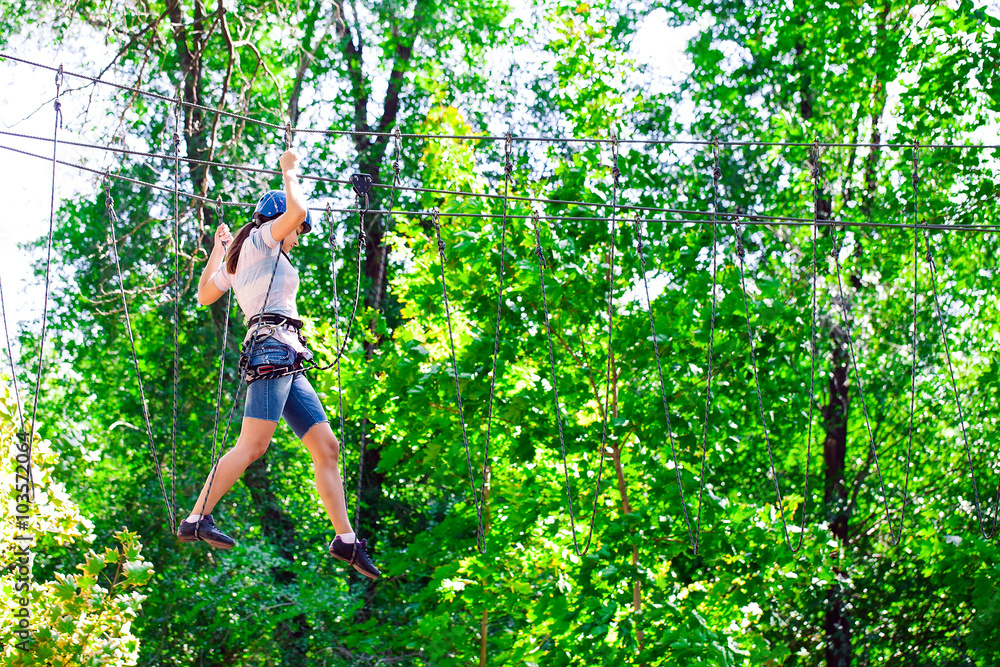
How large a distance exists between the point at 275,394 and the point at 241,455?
9.4 inches

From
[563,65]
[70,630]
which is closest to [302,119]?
[563,65]

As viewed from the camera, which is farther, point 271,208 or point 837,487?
point 837,487

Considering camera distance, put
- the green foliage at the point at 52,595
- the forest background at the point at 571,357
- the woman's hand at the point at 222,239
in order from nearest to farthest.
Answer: the woman's hand at the point at 222,239 < the green foliage at the point at 52,595 < the forest background at the point at 571,357

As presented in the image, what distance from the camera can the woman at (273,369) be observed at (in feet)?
10.9

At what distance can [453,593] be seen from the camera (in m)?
7.27

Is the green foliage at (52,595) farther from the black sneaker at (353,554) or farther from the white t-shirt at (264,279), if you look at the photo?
A: the white t-shirt at (264,279)

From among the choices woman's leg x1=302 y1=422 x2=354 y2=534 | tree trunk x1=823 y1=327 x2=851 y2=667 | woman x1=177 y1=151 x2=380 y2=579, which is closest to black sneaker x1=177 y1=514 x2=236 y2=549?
woman x1=177 y1=151 x2=380 y2=579

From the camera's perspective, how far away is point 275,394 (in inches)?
132

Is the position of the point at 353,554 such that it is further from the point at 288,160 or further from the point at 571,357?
the point at 571,357

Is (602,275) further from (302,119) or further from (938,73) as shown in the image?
(302,119)

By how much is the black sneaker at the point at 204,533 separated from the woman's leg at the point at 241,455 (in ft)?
0.18

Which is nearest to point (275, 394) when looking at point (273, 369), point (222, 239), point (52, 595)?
point (273, 369)

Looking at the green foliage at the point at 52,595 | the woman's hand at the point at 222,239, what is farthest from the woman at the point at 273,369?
the green foliage at the point at 52,595

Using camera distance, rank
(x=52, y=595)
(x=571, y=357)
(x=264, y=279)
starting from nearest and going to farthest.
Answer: (x=264, y=279)
(x=52, y=595)
(x=571, y=357)
